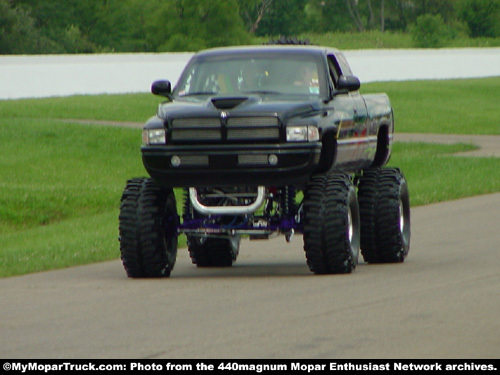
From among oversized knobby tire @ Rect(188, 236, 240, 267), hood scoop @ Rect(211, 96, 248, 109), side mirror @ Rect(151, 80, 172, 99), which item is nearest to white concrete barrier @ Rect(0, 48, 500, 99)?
oversized knobby tire @ Rect(188, 236, 240, 267)

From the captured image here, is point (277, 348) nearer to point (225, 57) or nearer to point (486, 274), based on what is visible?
point (486, 274)

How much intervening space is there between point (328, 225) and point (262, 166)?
812mm

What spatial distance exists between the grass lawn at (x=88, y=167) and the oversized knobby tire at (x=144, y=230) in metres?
1.62

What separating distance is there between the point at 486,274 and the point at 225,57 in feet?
11.8

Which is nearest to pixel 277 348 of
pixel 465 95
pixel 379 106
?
pixel 379 106

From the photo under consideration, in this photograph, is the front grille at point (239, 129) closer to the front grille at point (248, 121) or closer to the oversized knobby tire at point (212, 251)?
the front grille at point (248, 121)

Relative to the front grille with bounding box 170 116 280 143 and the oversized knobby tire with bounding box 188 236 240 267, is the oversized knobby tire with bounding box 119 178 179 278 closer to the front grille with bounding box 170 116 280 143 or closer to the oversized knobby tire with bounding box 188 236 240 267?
the front grille with bounding box 170 116 280 143

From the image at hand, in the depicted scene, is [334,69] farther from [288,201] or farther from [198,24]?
[198,24]

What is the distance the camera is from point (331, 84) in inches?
550

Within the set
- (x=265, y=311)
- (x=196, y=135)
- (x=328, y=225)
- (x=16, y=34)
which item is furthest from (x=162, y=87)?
(x=16, y=34)

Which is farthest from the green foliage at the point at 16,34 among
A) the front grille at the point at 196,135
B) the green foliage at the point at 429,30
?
the front grille at the point at 196,135
